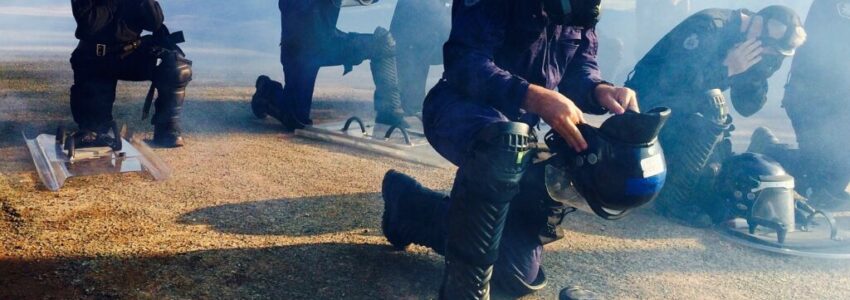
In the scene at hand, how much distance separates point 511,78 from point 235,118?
4.42 m

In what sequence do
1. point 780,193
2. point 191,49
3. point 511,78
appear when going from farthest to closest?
1. point 191,49
2. point 780,193
3. point 511,78

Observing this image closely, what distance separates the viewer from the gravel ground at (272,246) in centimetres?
285

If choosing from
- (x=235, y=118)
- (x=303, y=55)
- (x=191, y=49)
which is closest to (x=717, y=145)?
(x=303, y=55)

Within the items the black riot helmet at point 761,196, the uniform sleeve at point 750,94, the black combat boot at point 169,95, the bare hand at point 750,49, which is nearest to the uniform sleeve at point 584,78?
the black riot helmet at point 761,196

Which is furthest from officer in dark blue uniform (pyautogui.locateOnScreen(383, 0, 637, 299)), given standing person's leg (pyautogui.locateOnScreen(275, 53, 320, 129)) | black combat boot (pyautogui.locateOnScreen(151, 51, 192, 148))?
standing person's leg (pyautogui.locateOnScreen(275, 53, 320, 129))

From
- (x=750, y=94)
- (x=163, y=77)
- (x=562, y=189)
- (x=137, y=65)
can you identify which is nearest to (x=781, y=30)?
(x=750, y=94)

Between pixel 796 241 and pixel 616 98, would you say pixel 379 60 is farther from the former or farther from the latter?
pixel 616 98

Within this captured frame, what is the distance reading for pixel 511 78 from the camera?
2.61 metres

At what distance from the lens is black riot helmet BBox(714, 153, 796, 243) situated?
3975mm

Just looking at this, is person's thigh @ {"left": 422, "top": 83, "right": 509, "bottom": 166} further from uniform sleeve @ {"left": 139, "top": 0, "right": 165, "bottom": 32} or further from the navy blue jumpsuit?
uniform sleeve @ {"left": 139, "top": 0, "right": 165, "bottom": 32}

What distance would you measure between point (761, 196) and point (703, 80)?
2.82ft

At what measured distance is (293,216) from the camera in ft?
12.4

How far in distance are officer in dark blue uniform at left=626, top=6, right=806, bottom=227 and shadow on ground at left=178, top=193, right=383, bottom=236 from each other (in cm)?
184

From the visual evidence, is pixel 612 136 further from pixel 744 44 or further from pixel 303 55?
pixel 303 55
